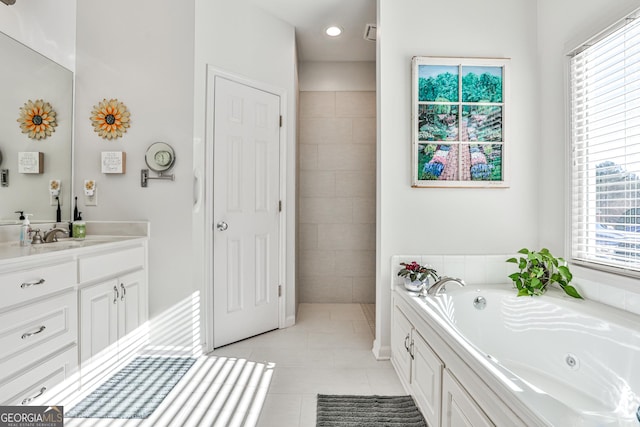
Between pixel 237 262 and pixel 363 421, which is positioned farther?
pixel 237 262

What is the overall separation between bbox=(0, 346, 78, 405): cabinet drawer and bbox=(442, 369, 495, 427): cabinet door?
70.6 inches

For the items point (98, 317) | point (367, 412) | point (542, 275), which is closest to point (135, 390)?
point (98, 317)

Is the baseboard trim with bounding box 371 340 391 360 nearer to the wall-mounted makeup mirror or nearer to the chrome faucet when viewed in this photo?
the wall-mounted makeup mirror

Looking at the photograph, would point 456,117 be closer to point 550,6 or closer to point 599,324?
point 550,6

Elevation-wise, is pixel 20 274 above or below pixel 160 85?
below

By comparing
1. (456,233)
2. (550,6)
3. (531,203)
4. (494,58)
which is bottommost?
(456,233)

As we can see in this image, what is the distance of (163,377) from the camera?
2082mm

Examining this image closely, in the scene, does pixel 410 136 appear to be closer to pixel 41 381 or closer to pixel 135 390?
→ pixel 135 390

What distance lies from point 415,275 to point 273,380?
1.08 m

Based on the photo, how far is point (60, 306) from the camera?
1680 millimetres

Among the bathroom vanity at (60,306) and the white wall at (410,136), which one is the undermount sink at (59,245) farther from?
the white wall at (410,136)

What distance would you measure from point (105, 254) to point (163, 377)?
825mm

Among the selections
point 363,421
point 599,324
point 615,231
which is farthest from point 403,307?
point 615,231

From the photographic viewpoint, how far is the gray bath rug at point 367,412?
163 centimetres
